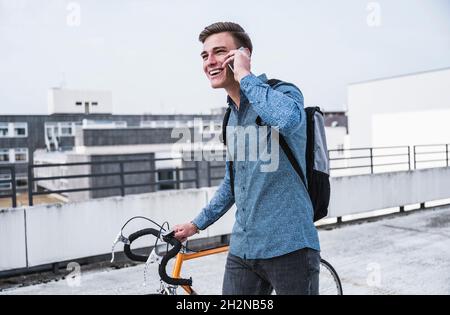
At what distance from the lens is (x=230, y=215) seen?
29.9ft

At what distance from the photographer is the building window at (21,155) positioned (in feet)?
166

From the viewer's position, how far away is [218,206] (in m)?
2.69

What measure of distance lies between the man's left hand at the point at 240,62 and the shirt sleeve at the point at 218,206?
765 mm

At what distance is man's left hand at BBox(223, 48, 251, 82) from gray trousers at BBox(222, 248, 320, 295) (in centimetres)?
85

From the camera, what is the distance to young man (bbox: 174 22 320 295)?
2.15 meters

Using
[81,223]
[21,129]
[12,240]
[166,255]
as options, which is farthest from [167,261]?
[21,129]

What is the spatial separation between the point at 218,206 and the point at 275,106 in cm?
95

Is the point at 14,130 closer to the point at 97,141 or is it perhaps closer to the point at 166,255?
the point at 97,141

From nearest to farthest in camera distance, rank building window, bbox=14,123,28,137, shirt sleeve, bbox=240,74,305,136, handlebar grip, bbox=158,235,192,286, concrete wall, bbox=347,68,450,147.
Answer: shirt sleeve, bbox=240,74,305,136 < handlebar grip, bbox=158,235,192,286 < concrete wall, bbox=347,68,450,147 < building window, bbox=14,123,28,137

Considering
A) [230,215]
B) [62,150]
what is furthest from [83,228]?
[62,150]

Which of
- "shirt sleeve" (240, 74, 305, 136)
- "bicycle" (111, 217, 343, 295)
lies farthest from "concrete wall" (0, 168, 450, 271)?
"shirt sleeve" (240, 74, 305, 136)

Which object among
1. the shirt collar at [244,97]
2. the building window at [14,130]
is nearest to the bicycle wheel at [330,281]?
the shirt collar at [244,97]

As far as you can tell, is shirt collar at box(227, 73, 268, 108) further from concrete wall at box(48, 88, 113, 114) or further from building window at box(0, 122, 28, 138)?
concrete wall at box(48, 88, 113, 114)
